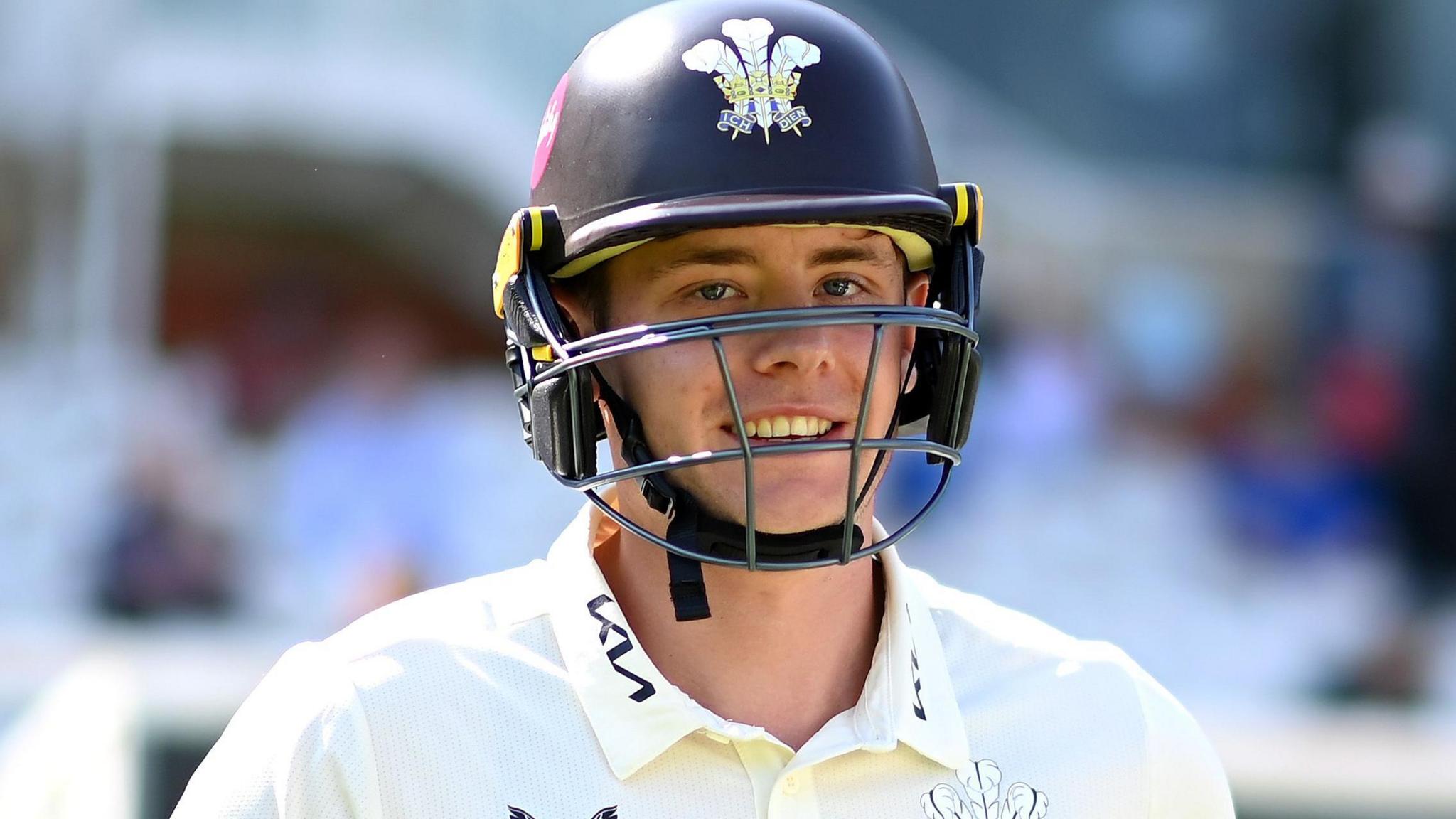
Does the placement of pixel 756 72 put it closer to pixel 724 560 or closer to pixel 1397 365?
pixel 724 560

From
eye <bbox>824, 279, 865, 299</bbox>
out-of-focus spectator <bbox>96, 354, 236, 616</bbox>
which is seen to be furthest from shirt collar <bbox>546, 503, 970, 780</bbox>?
out-of-focus spectator <bbox>96, 354, 236, 616</bbox>

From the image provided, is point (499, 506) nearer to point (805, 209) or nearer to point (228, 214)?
point (228, 214)

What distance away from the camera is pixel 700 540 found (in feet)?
7.25

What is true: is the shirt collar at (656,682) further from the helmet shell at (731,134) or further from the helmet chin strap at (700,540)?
the helmet shell at (731,134)

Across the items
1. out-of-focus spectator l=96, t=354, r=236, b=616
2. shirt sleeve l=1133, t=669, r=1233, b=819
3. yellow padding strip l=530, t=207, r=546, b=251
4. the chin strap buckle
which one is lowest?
out-of-focus spectator l=96, t=354, r=236, b=616

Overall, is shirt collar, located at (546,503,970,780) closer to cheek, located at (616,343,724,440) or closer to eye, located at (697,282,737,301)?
cheek, located at (616,343,724,440)

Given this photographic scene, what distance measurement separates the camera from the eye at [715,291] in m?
2.26

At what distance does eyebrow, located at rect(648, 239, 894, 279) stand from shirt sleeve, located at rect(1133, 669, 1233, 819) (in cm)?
65

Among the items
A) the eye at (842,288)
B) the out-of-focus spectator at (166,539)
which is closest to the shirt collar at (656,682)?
the eye at (842,288)

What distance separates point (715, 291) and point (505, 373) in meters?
8.14

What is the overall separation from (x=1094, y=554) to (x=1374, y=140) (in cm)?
449

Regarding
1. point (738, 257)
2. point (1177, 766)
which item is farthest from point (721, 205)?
point (1177, 766)

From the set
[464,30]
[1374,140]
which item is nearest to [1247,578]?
[1374,140]

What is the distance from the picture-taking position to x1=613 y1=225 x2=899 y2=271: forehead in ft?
7.39
